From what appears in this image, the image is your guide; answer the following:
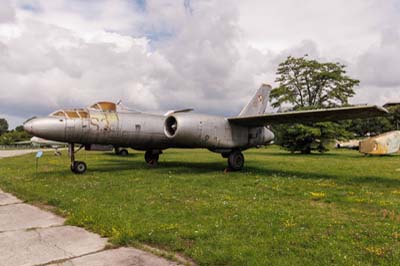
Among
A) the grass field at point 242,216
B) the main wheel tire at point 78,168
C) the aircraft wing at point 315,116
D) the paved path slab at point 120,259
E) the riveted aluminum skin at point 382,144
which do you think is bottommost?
the paved path slab at point 120,259

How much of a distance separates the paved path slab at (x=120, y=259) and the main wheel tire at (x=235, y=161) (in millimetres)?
10326

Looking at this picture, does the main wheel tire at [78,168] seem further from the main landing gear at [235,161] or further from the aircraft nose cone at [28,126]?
the main landing gear at [235,161]

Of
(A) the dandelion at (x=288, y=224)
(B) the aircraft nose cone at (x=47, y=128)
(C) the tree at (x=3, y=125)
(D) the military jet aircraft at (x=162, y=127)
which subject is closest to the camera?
(A) the dandelion at (x=288, y=224)

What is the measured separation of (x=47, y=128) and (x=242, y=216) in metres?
8.36

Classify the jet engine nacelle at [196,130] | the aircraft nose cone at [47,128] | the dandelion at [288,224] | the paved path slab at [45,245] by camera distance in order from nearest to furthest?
the paved path slab at [45,245] < the dandelion at [288,224] < the aircraft nose cone at [47,128] < the jet engine nacelle at [196,130]

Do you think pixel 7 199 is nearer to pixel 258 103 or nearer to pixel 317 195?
pixel 317 195

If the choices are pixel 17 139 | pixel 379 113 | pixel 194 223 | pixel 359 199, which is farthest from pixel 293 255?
pixel 17 139

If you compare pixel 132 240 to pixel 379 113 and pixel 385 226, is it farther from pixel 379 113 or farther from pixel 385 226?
pixel 379 113

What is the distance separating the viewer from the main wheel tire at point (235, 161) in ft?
48.1

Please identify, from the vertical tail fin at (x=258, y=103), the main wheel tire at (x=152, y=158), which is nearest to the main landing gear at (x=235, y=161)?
the vertical tail fin at (x=258, y=103)

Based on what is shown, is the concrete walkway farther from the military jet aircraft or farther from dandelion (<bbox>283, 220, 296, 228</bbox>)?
the military jet aircraft

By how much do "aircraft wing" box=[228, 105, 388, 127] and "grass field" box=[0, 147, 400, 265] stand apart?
2417mm

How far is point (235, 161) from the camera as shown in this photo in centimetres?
1472

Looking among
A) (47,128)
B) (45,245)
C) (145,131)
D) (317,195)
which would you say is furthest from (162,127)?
(45,245)
